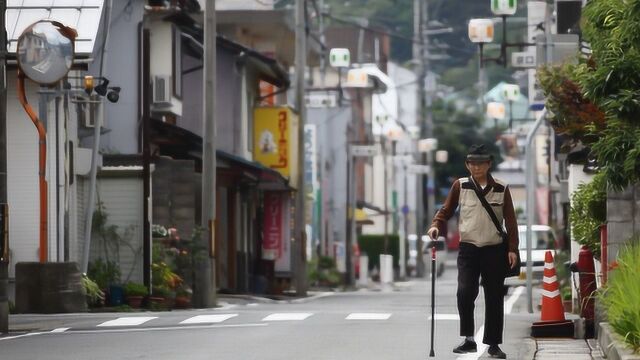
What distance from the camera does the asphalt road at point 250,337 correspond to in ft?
51.6

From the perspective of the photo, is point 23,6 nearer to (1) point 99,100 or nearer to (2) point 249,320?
(1) point 99,100

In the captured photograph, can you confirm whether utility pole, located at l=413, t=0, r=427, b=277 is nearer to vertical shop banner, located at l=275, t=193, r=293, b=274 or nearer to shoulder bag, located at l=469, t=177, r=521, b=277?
vertical shop banner, located at l=275, t=193, r=293, b=274

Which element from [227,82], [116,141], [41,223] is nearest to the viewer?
[41,223]

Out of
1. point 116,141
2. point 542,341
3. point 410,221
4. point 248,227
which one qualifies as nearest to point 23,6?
point 116,141

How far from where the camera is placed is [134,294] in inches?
1152

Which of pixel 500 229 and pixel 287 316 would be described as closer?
pixel 500 229

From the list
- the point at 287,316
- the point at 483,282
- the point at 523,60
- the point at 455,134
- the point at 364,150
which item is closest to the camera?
the point at 483,282

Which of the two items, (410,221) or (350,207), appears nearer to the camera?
(350,207)

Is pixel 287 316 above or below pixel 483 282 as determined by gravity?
below

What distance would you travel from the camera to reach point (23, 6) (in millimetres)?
29547

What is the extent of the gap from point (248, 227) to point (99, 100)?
66.4 feet

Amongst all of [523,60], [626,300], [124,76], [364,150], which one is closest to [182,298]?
[124,76]

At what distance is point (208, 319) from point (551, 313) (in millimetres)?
4957

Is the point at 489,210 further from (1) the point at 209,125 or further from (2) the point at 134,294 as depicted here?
(1) the point at 209,125
